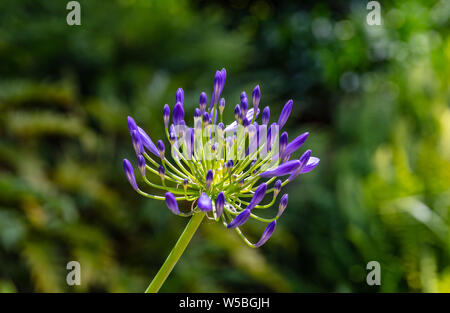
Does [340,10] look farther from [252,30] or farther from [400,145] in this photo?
[400,145]

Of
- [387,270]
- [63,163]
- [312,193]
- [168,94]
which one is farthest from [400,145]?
[63,163]

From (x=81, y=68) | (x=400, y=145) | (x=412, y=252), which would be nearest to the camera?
(x=412, y=252)

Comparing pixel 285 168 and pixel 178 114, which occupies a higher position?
pixel 178 114

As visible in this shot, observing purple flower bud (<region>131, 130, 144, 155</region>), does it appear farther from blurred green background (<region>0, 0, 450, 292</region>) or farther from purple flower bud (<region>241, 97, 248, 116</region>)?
blurred green background (<region>0, 0, 450, 292</region>)

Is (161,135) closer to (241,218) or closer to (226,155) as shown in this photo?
(226,155)

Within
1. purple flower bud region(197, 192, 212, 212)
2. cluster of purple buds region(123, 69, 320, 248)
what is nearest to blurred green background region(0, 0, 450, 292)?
cluster of purple buds region(123, 69, 320, 248)

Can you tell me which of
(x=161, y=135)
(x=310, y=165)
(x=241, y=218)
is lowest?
(x=241, y=218)

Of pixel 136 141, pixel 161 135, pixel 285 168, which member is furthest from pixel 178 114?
pixel 161 135

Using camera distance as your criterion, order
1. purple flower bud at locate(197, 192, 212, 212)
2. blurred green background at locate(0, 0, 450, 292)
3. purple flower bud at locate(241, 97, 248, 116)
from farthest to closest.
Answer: blurred green background at locate(0, 0, 450, 292), purple flower bud at locate(241, 97, 248, 116), purple flower bud at locate(197, 192, 212, 212)
